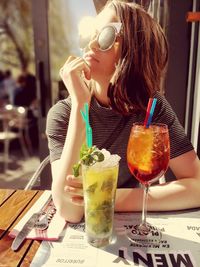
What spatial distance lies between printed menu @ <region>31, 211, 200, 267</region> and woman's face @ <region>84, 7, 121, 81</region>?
766 millimetres

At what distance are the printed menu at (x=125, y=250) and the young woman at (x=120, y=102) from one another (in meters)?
0.15

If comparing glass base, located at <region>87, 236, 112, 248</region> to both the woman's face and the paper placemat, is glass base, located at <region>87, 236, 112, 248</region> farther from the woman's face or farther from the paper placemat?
the woman's face

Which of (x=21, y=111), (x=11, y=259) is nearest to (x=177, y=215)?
(x=11, y=259)

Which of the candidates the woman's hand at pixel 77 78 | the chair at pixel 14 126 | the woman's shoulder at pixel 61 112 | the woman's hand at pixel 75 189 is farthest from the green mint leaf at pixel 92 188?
the chair at pixel 14 126

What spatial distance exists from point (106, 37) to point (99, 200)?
0.81 m

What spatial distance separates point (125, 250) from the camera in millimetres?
896

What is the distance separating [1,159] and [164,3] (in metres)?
3.98

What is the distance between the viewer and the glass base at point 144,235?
36.7 inches

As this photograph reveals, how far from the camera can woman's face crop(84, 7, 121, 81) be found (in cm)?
147

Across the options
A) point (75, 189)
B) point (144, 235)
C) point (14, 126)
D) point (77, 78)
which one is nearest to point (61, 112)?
point (77, 78)

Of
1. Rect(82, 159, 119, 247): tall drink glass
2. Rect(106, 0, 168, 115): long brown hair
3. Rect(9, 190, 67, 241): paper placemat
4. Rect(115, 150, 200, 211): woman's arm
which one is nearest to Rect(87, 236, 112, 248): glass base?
Rect(82, 159, 119, 247): tall drink glass

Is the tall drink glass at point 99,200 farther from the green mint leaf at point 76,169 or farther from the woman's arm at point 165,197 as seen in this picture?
the woman's arm at point 165,197

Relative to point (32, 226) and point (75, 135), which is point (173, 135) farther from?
point (32, 226)

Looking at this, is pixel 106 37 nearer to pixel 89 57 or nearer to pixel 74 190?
pixel 89 57
